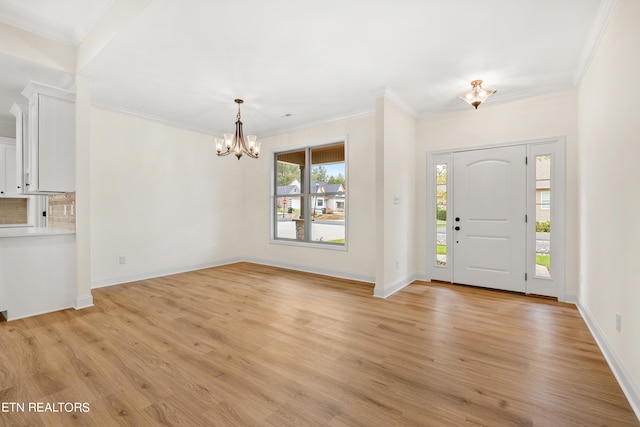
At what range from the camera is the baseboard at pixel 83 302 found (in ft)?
11.6

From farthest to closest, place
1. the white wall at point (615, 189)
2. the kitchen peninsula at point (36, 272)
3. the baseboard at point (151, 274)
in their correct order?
1. the baseboard at point (151, 274)
2. the kitchen peninsula at point (36, 272)
3. the white wall at point (615, 189)

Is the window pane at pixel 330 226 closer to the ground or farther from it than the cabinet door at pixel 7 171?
closer to the ground

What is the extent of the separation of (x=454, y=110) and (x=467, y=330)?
10.7 feet

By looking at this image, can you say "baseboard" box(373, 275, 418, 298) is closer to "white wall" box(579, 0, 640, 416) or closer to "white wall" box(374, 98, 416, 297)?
"white wall" box(374, 98, 416, 297)

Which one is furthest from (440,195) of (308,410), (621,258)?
(308,410)

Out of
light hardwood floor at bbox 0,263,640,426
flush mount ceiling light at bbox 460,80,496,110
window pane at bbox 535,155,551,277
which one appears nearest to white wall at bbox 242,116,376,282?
light hardwood floor at bbox 0,263,640,426

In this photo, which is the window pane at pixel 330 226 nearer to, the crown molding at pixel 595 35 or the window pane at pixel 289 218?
the window pane at pixel 289 218

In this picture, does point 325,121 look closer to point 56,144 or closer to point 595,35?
point 595,35

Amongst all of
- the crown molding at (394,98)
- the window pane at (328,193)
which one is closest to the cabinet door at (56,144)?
the window pane at (328,193)

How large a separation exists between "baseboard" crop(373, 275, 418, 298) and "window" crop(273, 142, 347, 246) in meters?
1.23

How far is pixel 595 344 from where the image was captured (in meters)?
2.65

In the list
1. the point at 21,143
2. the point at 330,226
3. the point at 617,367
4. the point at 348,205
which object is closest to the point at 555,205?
the point at 617,367

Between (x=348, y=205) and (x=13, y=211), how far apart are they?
5.96 m

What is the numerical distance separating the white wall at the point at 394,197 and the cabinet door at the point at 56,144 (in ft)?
12.5
